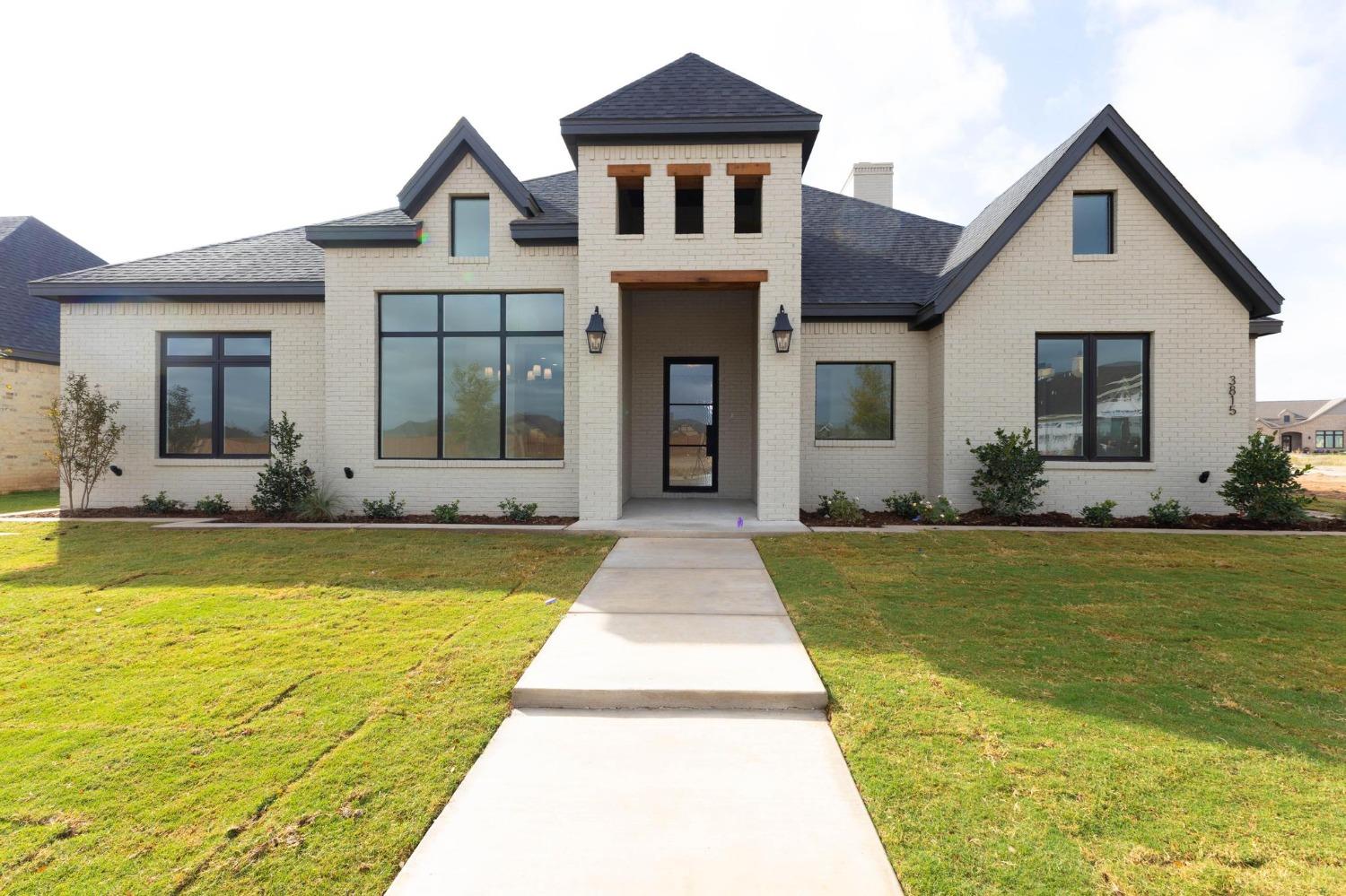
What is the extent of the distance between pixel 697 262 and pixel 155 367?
1009cm

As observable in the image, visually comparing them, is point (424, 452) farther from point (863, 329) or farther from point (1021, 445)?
point (1021, 445)

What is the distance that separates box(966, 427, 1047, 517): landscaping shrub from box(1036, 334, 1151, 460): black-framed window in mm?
835

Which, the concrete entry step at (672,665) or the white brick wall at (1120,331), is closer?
the concrete entry step at (672,665)

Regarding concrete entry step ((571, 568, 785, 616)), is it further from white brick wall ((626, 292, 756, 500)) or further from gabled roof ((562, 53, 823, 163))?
gabled roof ((562, 53, 823, 163))

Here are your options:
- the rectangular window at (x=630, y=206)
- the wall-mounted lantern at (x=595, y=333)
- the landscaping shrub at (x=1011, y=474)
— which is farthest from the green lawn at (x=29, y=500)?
the landscaping shrub at (x=1011, y=474)

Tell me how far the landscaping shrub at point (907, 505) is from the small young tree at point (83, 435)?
44.4 ft

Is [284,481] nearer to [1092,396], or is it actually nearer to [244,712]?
[244,712]

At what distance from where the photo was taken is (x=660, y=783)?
9.30 ft

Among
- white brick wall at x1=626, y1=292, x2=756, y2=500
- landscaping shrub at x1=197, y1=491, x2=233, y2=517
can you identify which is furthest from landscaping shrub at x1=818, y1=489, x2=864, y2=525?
landscaping shrub at x1=197, y1=491, x2=233, y2=517

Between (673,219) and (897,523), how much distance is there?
5905 mm

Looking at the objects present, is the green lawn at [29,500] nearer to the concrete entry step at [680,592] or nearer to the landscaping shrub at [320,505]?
the landscaping shrub at [320,505]

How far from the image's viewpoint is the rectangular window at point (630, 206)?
9.89 m

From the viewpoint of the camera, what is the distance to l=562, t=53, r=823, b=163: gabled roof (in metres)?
9.11

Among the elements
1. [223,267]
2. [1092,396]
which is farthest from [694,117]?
[223,267]
